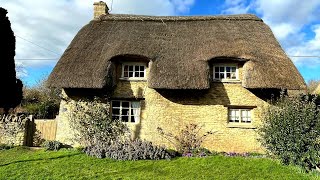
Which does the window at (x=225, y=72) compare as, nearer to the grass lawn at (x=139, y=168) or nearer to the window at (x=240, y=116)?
the window at (x=240, y=116)

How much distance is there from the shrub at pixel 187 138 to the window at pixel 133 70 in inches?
113

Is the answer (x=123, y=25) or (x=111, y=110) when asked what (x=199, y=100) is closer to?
(x=111, y=110)

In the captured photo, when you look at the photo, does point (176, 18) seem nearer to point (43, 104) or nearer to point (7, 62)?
point (7, 62)

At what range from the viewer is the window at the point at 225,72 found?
49.9ft

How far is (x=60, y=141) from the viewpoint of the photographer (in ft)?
50.8

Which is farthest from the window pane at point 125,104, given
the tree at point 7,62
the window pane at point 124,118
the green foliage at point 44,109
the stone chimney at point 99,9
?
the green foliage at point 44,109

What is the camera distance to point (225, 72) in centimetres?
1531

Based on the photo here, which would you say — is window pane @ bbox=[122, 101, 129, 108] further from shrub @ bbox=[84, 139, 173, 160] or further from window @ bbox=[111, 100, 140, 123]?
shrub @ bbox=[84, 139, 173, 160]

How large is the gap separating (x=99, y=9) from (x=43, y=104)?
10.7 metres

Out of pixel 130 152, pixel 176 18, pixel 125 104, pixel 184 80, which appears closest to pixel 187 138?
pixel 184 80

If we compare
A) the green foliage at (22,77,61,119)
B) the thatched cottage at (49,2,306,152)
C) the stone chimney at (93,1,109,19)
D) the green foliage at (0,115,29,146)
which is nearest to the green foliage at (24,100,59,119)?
the green foliage at (22,77,61,119)

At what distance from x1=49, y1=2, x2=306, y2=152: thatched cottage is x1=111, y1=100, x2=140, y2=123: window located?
0.05 metres

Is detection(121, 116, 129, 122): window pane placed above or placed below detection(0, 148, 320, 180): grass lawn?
above

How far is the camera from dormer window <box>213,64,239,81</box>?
1521 centimetres
